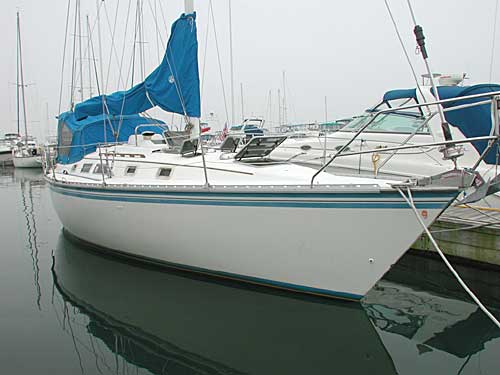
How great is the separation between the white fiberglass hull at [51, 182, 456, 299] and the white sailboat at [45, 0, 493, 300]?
12 millimetres

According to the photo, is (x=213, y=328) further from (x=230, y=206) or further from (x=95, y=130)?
(x=95, y=130)

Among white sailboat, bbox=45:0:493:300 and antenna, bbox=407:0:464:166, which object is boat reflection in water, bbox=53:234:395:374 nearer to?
white sailboat, bbox=45:0:493:300

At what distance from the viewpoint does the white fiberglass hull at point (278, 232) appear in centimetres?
429

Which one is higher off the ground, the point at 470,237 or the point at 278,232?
the point at 278,232

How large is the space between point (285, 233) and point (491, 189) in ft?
6.88

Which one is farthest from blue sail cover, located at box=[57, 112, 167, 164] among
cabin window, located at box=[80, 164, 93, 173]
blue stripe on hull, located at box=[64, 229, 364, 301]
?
blue stripe on hull, located at box=[64, 229, 364, 301]

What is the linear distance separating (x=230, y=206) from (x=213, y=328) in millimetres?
1390

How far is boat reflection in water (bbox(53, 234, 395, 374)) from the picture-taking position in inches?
156

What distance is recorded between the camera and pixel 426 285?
581 cm

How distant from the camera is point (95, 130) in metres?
7.97

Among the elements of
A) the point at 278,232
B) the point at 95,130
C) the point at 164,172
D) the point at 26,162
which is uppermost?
the point at 95,130

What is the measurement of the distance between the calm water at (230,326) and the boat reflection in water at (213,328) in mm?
12

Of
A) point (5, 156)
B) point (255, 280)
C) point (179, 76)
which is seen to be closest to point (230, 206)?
point (255, 280)

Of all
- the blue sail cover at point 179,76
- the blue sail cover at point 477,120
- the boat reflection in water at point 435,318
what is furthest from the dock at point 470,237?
the blue sail cover at point 179,76
